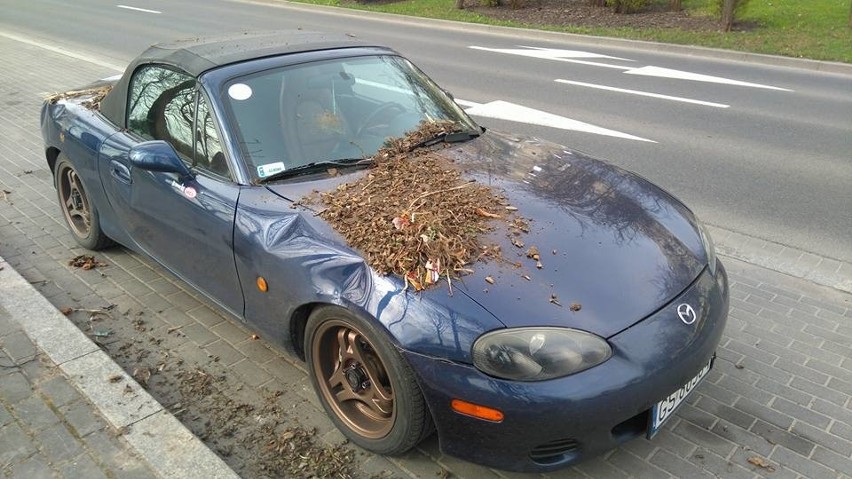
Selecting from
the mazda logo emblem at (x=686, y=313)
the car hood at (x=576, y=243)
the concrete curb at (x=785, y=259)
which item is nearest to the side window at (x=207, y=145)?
the car hood at (x=576, y=243)

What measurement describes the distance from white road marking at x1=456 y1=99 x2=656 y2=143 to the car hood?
4734mm

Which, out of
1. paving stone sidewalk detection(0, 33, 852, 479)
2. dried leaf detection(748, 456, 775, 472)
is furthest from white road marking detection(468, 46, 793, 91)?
dried leaf detection(748, 456, 775, 472)

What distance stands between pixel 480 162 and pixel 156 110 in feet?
6.56

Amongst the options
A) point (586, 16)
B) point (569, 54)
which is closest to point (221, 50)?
point (569, 54)

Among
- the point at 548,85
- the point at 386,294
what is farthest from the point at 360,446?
the point at 548,85

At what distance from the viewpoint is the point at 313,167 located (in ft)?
11.4

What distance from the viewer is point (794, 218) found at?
5.66m

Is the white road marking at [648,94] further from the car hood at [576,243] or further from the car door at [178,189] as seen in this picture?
the car door at [178,189]

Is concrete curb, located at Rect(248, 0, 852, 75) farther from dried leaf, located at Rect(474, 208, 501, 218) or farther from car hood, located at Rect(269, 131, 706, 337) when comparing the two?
dried leaf, located at Rect(474, 208, 501, 218)

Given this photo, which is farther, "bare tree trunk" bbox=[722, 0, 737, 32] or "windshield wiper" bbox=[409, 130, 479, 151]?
"bare tree trunk" bbox=[722, 0, 737, 32]

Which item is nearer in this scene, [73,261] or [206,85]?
[206,85]

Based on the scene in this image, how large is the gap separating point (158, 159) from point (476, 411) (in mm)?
2131

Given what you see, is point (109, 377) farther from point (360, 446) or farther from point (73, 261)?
point (73, 261)

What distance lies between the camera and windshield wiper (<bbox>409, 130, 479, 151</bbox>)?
12.3ft
